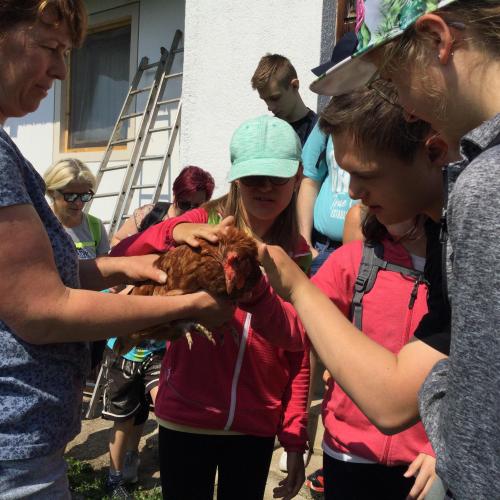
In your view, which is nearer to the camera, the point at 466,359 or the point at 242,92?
the point at 466,359

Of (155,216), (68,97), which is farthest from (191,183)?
(68,97)

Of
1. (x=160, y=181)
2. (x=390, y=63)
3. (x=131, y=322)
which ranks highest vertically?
(x=390, y=63)

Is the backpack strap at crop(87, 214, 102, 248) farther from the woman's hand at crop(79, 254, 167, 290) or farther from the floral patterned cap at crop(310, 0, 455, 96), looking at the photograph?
the floral patterned cap at crop(310, 0, 455, 96)

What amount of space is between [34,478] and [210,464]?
92cm

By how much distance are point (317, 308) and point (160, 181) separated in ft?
17.5

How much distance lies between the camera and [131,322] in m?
1.42

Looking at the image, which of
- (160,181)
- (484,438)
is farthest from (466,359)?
(160,181)

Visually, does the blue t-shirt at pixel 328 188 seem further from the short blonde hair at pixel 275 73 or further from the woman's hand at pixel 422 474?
the woman's hand at pixel 422 474

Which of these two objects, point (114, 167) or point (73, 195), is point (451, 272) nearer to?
point (73, 195)

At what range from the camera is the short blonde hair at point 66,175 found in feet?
13.9

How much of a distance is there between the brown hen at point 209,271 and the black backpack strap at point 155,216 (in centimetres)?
230

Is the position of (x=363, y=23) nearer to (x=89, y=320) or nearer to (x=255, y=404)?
(x=89, y=320)

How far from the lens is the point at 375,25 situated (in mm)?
1109

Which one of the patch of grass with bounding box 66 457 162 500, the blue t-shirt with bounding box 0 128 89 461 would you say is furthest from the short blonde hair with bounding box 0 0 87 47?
the patch of grass with bounding box 66 457 162 500
